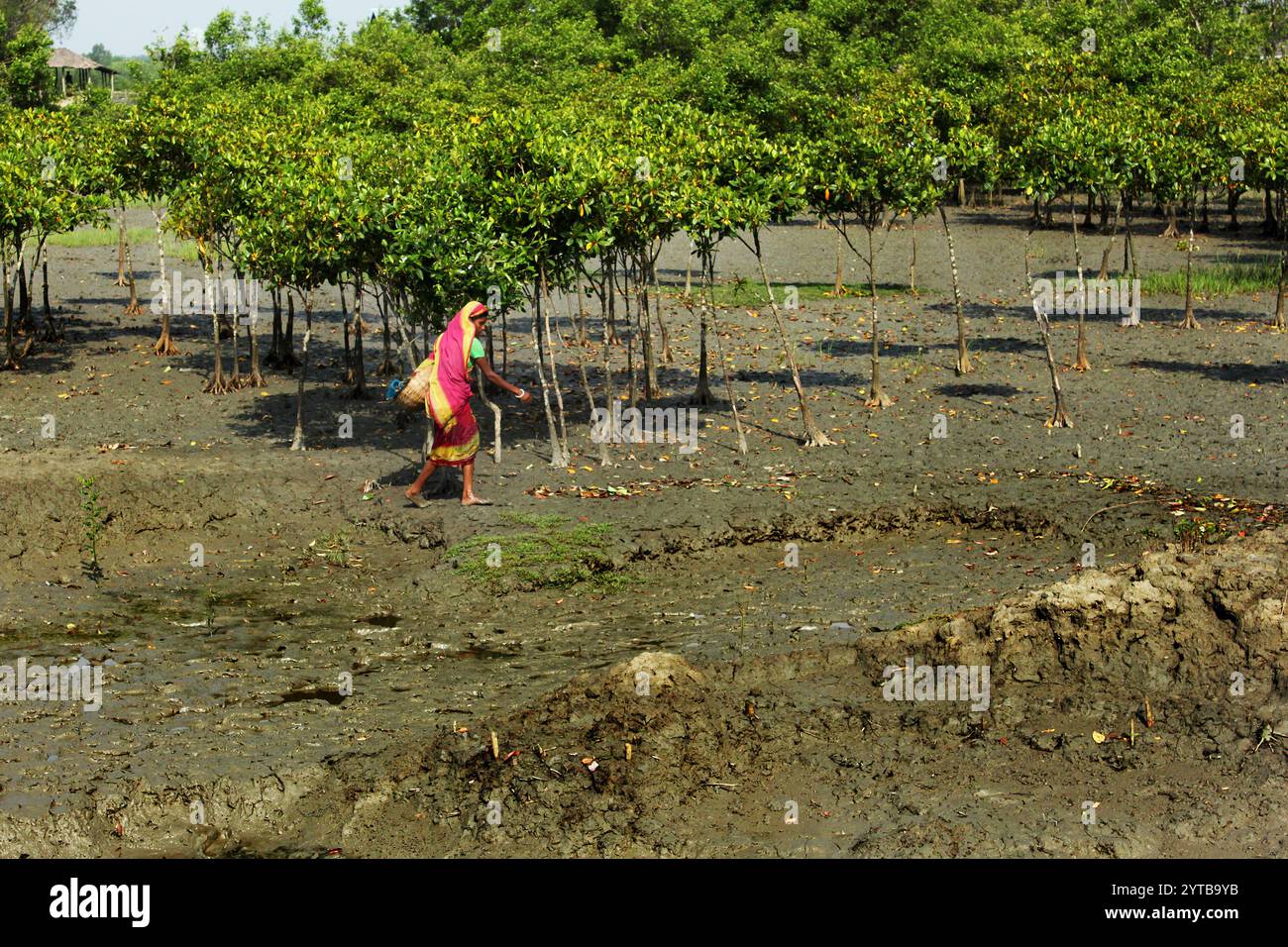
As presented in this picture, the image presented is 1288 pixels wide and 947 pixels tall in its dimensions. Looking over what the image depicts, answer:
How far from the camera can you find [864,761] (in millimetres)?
11602

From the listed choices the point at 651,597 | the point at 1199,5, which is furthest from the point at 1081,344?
the point at 1199,5

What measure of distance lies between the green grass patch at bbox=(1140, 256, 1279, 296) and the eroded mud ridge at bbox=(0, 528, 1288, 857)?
2422 centimetres

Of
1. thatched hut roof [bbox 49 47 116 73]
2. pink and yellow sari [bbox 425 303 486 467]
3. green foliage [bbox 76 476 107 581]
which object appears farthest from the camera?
thatched hut roof [bbox 49 47 116 73]

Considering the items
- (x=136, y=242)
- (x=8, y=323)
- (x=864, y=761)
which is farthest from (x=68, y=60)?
(x=864, y=761)

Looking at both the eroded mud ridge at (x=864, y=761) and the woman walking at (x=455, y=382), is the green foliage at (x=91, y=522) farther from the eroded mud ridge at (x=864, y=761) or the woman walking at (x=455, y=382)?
the eroded mud ridge at (x=864, y=761)

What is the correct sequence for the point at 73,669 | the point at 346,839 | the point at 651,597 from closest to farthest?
the point at 346,839
the point at 73,669
the point at 651,597

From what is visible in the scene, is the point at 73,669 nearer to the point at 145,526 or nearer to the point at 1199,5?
the point at 145,526

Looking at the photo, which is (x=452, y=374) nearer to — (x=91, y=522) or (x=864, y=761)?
(x=91, y=522)

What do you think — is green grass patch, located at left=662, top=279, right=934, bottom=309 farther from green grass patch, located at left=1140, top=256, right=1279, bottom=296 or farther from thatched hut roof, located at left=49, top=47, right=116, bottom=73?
thatched hut roof, located at left=49, top=47, right=116, bottom=73

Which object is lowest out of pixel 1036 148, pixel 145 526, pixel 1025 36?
pixel 145 526

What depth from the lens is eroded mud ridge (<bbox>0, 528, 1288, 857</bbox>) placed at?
10555 millimetres

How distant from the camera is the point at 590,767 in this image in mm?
11250

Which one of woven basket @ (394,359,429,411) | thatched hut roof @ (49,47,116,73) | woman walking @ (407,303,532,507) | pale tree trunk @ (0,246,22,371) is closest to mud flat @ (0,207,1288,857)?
pale tree trunk @ (0,246,22,371)
